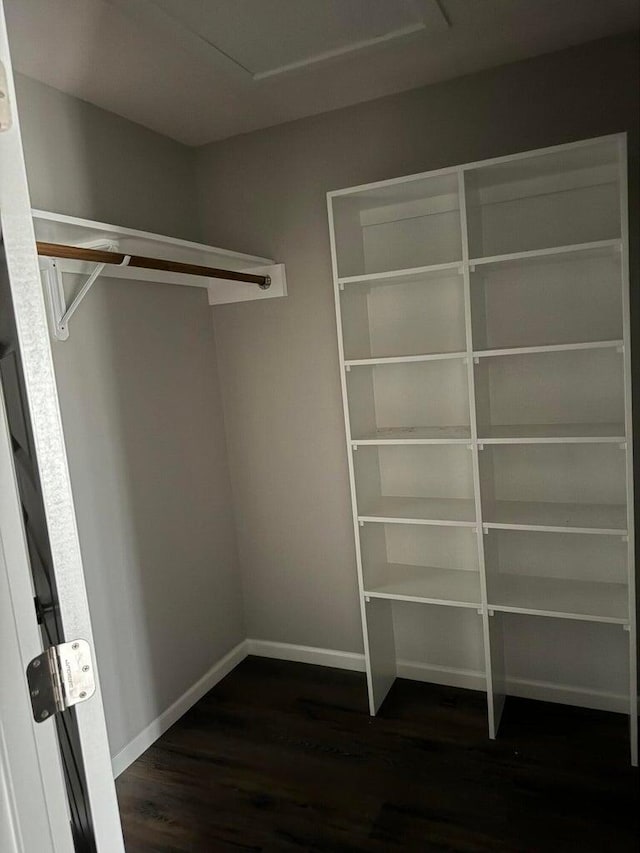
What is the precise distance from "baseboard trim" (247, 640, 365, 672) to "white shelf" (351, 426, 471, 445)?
1.10 m

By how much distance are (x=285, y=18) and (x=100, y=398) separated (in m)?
1.41

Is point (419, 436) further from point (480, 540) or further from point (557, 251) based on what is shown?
point (557, 251)

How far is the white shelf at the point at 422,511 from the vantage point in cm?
248

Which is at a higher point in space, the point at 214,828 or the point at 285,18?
the point at 285,18

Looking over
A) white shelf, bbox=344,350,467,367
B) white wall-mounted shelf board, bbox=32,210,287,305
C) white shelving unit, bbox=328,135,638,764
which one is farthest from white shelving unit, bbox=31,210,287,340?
white shelf, bbox=344,350,467,367

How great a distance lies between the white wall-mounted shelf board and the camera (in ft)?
6.30

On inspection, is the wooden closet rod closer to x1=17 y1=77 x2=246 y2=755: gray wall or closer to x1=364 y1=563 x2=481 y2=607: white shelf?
x1=17 y1=77 x2=246 y2=755: gray wall

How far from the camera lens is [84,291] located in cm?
215

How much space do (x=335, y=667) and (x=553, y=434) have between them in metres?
1.57

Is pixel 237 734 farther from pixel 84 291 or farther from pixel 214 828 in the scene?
pixel 84 291

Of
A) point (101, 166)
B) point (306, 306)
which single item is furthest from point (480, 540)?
point (101, 166)

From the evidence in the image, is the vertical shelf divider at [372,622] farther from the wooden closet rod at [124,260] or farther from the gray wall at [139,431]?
the gray wall at [139,431]

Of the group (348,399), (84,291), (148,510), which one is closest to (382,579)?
(348,399)

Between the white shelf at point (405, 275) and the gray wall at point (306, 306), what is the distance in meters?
0.33
